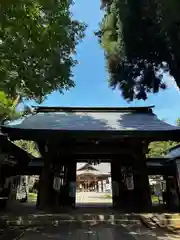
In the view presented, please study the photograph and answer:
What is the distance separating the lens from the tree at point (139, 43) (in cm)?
1261

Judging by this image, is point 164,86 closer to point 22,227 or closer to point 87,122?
point 87,122

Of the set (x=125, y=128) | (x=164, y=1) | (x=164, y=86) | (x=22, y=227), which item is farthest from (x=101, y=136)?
(x=164, y=86)

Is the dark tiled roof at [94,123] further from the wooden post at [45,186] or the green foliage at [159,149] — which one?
the green foliage at [159,149]

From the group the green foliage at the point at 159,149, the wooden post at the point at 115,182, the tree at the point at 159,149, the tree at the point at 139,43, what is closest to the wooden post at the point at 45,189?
the wooden post at the point at 115,182

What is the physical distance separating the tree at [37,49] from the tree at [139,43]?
8.15 feet

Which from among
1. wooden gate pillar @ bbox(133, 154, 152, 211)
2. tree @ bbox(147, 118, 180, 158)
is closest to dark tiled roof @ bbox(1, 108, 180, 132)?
wooden gate pillar @ bbox(133, 154, 152, 211)

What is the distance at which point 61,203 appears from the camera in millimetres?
14258

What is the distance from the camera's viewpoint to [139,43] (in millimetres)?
14031

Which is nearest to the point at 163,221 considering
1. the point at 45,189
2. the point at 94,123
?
the point at 45,189

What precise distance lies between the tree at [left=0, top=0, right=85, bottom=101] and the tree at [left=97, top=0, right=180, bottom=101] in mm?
2483

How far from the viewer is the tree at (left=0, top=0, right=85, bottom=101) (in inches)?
272

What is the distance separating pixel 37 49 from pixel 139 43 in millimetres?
7000

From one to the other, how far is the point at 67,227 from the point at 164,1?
26.5ft

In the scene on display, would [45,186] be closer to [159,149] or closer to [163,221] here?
[163,221]
